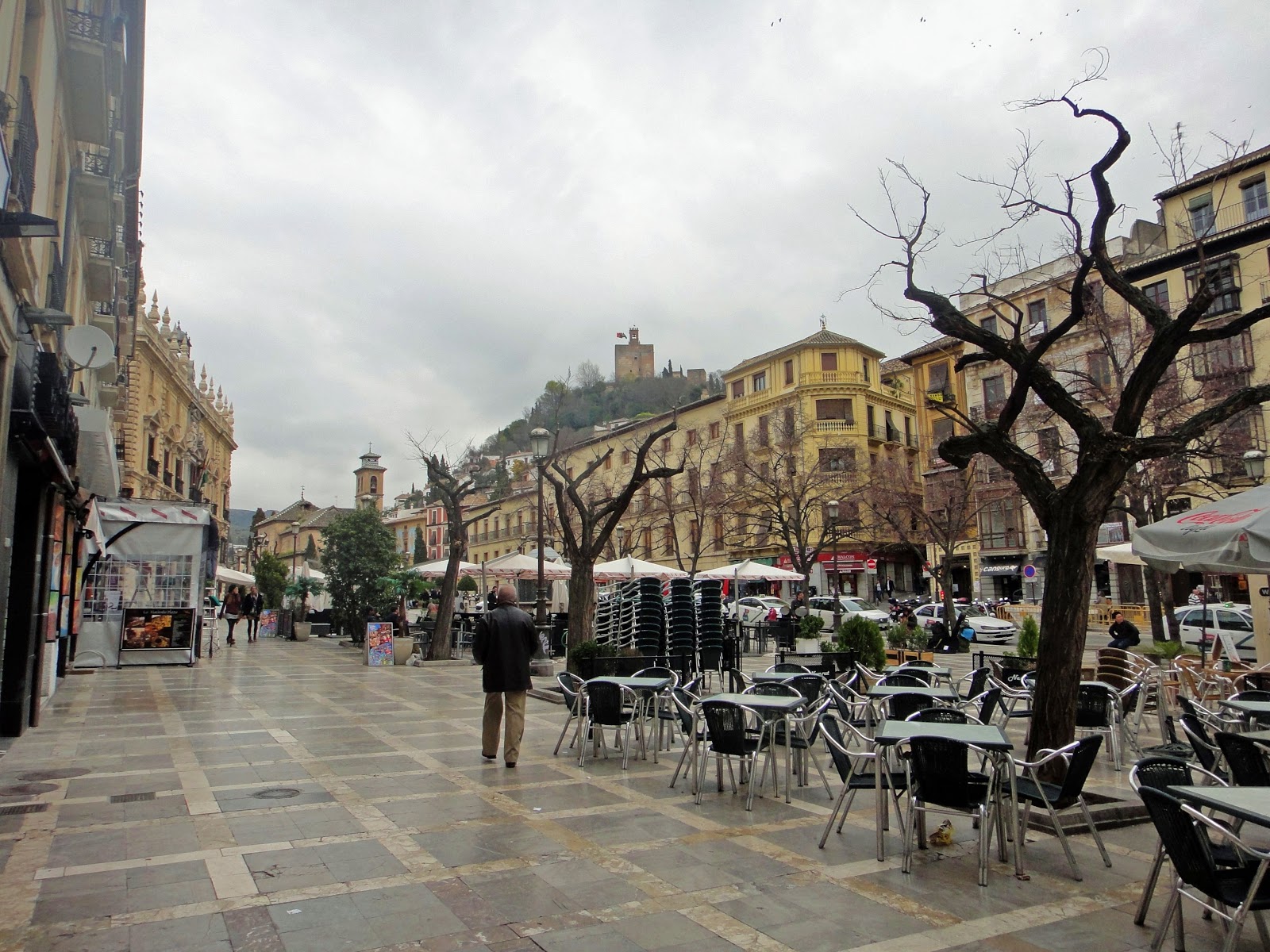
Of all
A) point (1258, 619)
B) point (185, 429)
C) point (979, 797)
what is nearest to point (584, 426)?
point (185, 429)

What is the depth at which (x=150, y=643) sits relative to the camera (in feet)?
63.3

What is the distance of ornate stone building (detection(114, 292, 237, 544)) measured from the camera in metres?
33.9

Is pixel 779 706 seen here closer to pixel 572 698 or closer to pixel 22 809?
pixel 572 698

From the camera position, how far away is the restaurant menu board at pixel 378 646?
799 inches

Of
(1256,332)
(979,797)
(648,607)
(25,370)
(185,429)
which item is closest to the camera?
(979,797)

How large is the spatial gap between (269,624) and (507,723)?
3273 centimetres

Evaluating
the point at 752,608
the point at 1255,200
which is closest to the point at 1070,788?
the point at 752,608

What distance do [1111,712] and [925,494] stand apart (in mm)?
34089

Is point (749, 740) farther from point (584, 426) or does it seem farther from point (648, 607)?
point (584, 426)

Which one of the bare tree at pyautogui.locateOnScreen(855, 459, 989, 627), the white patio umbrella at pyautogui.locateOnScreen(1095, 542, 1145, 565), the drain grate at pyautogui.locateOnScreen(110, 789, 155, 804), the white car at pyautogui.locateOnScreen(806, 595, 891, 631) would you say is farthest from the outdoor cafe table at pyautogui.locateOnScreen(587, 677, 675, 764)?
the white car at pyautogui.locateOnScreen(806, 595, 891, 631)

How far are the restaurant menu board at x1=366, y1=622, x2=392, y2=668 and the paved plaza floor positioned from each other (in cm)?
1143

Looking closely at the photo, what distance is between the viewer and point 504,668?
8.18 m

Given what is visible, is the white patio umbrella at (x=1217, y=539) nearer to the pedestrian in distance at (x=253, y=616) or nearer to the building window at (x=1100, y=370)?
the building window at (x=1100, y=370)

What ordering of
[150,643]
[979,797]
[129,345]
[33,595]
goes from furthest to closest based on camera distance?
[129,345] < [150,643] < [33,595] < [979,797]
